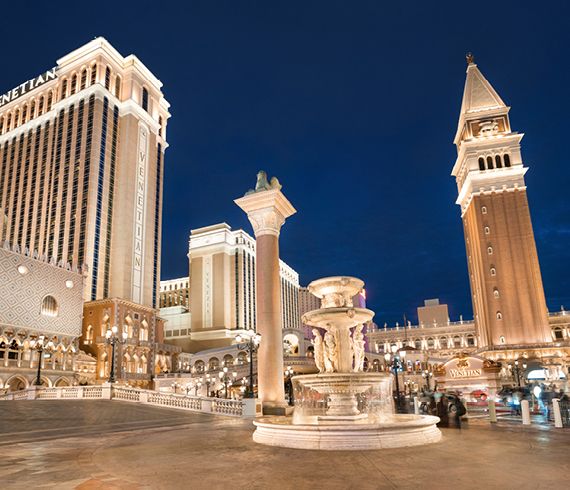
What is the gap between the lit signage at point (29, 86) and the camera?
71.4m

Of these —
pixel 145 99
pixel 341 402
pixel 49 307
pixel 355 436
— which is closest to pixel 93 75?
pixel 145 99

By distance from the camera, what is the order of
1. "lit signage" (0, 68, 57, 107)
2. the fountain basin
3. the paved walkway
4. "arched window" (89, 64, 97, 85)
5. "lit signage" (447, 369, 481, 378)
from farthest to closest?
"lit signage" (0, 68, 57, 107) < "arched window" (89, 64, 97, 85) < "lit signage" (447, 369, 481, 378) < the fountain basin < the paved walkway

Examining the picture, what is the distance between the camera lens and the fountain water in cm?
857

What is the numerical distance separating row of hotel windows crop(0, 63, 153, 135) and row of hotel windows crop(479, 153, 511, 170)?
49436mm

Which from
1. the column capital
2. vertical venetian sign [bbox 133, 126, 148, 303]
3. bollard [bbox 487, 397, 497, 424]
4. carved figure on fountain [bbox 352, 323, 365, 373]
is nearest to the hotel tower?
vertical venetian sign [bbox 133, 126, 148, 303]

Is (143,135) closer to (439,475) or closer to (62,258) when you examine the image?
(62,258)

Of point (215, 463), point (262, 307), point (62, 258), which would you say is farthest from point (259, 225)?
point (62, 258)

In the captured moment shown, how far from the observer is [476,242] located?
64.3 m

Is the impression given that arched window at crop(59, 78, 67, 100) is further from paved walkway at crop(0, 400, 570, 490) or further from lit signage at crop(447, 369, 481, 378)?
paved walkway at crop(0, 400, 570, 490)

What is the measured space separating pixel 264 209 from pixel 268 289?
3191mm

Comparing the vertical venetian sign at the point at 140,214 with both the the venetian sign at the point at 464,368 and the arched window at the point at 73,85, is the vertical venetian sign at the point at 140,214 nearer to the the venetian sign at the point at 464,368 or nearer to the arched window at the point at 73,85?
the arched window at the point at 73,85

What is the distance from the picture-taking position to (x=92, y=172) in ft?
193

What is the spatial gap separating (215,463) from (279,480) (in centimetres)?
171

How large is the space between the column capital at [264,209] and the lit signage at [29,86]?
65790 mm
